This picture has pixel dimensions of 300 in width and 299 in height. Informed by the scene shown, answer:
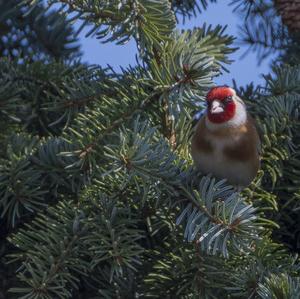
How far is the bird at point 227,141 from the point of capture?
1807 mm

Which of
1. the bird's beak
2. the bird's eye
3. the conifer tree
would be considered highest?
the bird's eye

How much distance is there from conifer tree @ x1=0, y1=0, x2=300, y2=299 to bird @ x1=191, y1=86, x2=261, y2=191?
0.03m

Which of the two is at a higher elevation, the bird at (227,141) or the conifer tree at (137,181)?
the bird at (227,141)

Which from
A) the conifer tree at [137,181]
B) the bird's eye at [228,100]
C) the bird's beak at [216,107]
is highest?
the bird's eye at [228,100]

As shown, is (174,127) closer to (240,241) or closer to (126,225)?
(126,225)

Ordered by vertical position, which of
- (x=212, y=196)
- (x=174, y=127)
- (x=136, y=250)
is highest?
(x=174, y=127)

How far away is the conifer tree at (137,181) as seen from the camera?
1.49 metres

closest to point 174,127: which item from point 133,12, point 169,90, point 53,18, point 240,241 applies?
point 169,90

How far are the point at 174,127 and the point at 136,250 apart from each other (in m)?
0.35

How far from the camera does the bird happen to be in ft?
5.93

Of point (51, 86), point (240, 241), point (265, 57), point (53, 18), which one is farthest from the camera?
point (265, 57)

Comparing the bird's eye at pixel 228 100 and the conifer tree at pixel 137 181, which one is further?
the bird's eye at pixel 228 100

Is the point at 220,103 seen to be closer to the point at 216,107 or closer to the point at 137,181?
the point at 216,107

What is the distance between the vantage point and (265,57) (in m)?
2.37
